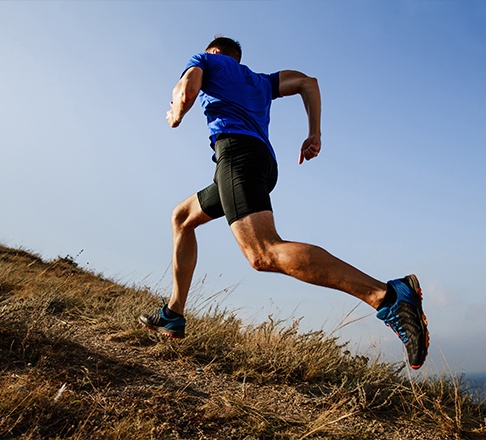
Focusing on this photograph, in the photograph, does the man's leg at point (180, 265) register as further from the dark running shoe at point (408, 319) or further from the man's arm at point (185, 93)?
the dark running shoe at point (408, 319)

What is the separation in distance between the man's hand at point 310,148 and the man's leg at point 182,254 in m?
0.87

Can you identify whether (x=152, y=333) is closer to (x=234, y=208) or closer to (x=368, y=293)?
(x=234, y=208)

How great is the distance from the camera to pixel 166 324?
3328 mm

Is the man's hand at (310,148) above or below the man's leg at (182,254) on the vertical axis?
above

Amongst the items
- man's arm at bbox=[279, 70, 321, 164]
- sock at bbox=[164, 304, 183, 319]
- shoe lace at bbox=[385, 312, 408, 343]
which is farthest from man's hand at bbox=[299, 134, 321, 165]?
sock at bbox=[164, 304, 183, 319]

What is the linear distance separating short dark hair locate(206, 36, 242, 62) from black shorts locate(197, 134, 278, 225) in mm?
917

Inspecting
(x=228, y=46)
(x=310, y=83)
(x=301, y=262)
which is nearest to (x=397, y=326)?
(x=301, y=262)

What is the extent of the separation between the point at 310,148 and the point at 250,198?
75 centimetres

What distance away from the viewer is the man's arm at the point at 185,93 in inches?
105

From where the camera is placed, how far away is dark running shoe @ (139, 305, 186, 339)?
10.9ft

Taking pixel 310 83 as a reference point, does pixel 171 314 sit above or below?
below

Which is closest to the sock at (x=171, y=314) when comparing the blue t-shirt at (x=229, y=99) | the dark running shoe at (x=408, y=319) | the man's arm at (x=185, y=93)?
the blue t-shirt at (x=229, y=99)

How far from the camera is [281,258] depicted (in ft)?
7.80

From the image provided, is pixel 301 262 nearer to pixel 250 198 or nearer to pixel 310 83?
pixel 250 198
